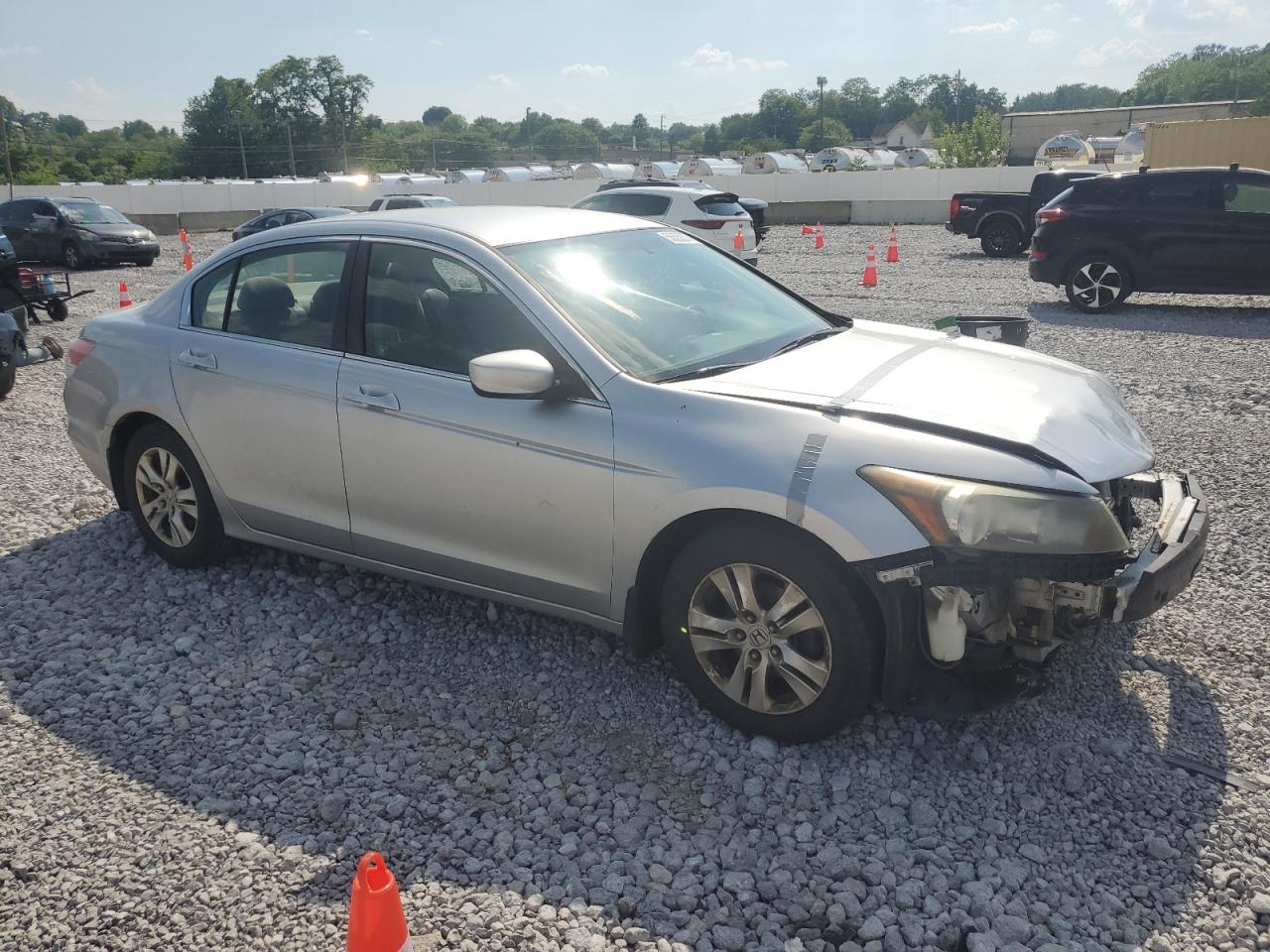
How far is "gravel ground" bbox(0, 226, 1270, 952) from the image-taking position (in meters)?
2.80

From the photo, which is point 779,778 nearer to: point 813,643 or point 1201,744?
point 813,643

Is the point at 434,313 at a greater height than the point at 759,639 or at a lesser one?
greater

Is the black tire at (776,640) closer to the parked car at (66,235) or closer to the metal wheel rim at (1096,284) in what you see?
the metal wheel rim at (1096,284)

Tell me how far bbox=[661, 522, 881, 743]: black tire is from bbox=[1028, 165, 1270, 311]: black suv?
10767 millimetres

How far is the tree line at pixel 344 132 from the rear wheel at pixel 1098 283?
142 feet

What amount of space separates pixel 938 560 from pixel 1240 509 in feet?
11.2

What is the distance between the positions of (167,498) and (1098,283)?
11.0 meters

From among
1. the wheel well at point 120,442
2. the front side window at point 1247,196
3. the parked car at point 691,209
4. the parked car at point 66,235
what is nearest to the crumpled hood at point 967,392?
the wheel well at point 120,442

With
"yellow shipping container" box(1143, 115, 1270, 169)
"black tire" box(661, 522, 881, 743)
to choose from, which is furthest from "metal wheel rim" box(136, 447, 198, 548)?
"yellow shipping container" box(1143, 115, 1270, 169)

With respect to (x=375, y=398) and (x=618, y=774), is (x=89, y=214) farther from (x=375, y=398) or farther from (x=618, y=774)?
(x=618, y=774)

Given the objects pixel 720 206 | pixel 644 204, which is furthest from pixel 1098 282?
pixel 644 204

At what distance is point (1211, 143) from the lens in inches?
1326

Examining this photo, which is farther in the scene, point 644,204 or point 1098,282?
point 644,204

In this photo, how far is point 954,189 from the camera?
106 feet
